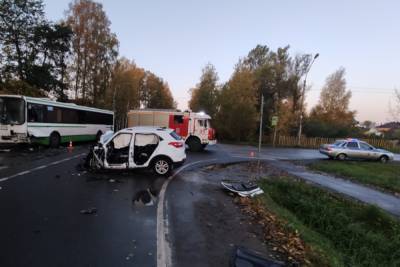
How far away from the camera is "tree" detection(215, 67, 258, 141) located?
3450cm

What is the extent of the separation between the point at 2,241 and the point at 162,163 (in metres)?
6.12

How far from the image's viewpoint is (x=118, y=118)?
4506cm

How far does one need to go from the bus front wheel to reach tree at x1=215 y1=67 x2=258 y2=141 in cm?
2191

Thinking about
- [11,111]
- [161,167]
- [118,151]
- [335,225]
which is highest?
[11,111]

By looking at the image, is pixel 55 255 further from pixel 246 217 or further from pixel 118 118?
pixel 118 118

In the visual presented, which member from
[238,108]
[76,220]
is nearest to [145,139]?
[76,220]

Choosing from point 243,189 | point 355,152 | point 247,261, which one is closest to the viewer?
point 247,261

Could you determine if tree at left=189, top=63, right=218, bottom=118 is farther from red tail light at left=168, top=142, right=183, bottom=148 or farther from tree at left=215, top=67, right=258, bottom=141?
red tail light at left=168, top=142, right=183, bottom=148

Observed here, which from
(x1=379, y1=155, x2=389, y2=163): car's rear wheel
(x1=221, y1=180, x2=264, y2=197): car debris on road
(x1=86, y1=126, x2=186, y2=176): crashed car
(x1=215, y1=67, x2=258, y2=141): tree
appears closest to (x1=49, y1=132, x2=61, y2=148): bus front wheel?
(x1=86, y1=126, x2=186, y2=176): crashed car

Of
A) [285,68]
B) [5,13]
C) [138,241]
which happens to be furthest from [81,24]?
[138,241]

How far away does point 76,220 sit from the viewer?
5.32 meters

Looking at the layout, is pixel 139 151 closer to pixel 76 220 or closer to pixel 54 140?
pixel 76 220

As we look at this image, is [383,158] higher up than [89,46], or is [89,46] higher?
[89,46]

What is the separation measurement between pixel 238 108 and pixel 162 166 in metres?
25.7
